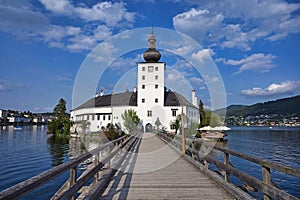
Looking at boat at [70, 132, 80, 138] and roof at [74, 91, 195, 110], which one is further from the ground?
roof at [74, 91, 195, 110]

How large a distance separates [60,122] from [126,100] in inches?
808

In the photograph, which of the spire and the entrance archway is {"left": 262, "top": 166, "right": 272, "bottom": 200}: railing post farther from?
the spire

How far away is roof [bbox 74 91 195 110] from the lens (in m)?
54.8

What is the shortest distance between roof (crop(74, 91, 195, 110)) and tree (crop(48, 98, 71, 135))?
248 inches

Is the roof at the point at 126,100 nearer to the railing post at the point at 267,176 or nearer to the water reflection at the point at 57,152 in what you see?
the water reflection at the point at 57,152

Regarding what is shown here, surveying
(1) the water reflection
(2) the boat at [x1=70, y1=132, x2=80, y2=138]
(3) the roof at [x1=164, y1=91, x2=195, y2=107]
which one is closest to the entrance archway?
(3) the roof at [x1=164, y1=91, x2=195, y2=107]

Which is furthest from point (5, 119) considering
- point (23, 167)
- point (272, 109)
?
point (272, 109)

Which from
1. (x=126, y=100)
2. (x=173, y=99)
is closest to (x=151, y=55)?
(x=173, y=99)

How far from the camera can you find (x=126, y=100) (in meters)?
56.7

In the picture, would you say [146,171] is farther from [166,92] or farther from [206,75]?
[166,92]

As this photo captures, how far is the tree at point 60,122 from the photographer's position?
61.2m

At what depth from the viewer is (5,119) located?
136 metres

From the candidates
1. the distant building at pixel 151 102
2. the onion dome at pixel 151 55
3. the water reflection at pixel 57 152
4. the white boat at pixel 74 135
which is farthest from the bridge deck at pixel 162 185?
the white boat at pixel 74 135

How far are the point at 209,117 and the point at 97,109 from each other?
2559 centimetres
